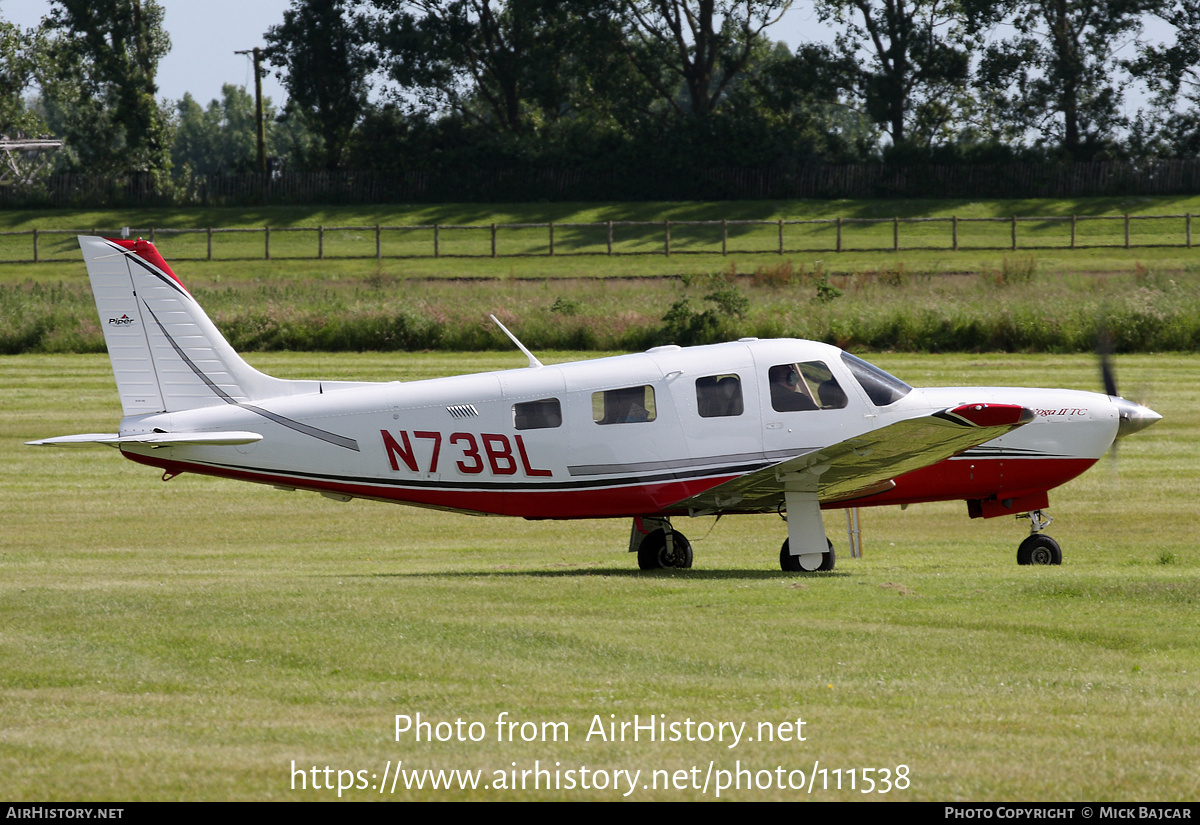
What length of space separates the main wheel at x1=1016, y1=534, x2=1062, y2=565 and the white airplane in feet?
7.03

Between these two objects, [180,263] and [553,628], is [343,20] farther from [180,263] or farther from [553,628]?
[553,628]

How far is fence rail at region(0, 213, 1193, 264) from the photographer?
56.9 m

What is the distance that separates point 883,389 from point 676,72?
65.8 meters

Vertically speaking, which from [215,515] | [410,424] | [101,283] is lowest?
[215,515]

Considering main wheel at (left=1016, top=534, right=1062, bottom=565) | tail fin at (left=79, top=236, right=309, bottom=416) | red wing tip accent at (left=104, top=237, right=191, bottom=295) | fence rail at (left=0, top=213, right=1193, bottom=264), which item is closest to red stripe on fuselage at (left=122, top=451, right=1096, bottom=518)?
tail fin at (left=79, top=236, right=309, bottom=416)

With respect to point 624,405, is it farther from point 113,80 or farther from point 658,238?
point 113,80

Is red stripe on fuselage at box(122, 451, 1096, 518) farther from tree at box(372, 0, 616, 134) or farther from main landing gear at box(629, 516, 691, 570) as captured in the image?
tree at box(372, 0, 616, 134)

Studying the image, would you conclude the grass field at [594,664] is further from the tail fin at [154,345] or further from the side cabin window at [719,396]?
the tail fin at [154,345]

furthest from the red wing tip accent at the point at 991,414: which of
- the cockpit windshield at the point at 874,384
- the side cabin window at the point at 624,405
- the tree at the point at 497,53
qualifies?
the tree at the point at 497,53

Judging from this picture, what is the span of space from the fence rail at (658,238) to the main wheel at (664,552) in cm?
4152

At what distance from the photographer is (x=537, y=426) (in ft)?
44.7

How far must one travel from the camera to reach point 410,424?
534 inches

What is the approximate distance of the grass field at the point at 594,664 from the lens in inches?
261

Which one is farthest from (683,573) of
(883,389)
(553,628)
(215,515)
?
(215,515)
